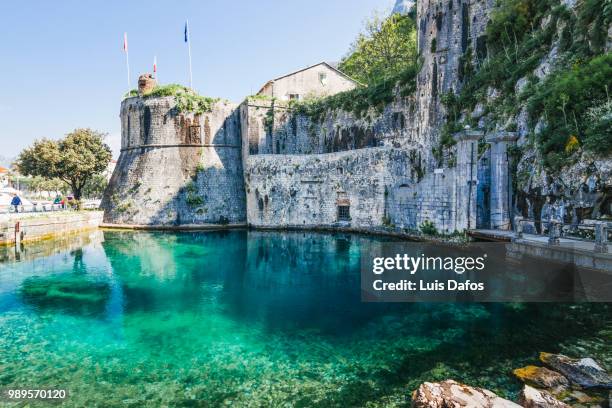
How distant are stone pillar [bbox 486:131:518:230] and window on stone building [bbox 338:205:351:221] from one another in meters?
10.4

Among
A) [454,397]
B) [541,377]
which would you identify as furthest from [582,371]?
[454,397]

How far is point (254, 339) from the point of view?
879 cm

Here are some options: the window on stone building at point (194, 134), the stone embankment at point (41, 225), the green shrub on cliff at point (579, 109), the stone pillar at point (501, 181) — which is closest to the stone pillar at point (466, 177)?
the stone pillar at point (501, 181)

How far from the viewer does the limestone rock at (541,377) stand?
6.15 m

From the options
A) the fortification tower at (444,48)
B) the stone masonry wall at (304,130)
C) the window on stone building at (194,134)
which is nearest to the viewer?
the fortification tower at (444,48)

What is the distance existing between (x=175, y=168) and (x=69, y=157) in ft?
26.5

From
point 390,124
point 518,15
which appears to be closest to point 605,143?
point 518,15

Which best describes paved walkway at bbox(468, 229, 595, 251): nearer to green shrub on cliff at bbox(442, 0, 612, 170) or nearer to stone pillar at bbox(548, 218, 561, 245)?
stone pillar at bbox(548, 218, 561, 245)

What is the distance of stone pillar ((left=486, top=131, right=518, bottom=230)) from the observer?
1528 centimetres

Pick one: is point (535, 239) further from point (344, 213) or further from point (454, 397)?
point (344, 213)

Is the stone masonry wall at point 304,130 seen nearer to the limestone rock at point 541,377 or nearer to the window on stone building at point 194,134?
the window on stone building at point 194,134

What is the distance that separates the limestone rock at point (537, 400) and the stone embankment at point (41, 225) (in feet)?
81.4

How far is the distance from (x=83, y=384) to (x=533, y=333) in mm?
9745

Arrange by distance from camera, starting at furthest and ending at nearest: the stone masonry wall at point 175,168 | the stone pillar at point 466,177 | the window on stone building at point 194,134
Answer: the window on stone building at point 194,134, the stone masonry wall at point 175,168, the stone pillar at point 466,177
